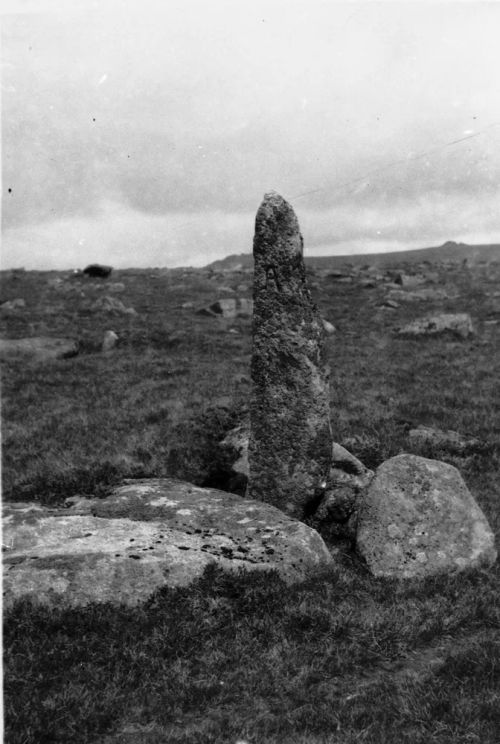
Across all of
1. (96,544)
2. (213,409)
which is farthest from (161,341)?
(96,544)

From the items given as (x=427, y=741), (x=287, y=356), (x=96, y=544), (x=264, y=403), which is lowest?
(x=427, y=741)

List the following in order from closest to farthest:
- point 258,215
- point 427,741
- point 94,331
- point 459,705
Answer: point 427,741 < point 459,705 < point 258,215 < point 94,331

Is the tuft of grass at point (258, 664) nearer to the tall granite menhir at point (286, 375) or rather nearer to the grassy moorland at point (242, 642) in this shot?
the grassy moorland at point (242, 642)

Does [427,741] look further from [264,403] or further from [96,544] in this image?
[264,403]

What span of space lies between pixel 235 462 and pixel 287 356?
3.92 meters

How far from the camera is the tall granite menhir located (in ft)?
38.4

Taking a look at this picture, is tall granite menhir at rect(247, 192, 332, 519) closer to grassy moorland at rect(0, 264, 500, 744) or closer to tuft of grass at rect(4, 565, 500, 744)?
grassy moorland at rect(0, 264, 500, 744)

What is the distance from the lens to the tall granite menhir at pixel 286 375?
11.7 metres

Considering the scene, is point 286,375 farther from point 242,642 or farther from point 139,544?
point 242,642

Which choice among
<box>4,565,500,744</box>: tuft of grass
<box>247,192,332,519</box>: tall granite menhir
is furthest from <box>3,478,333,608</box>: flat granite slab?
<box>247,192,332,519</box>: tall granite menhir

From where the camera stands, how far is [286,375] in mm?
11820

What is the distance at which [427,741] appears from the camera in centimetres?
619

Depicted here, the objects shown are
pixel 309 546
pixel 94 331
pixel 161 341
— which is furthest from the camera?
pixel 94 331

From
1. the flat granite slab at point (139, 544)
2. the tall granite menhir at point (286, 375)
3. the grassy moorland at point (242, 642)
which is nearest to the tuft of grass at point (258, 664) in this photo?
the grassy moorland at point (242, 642)
